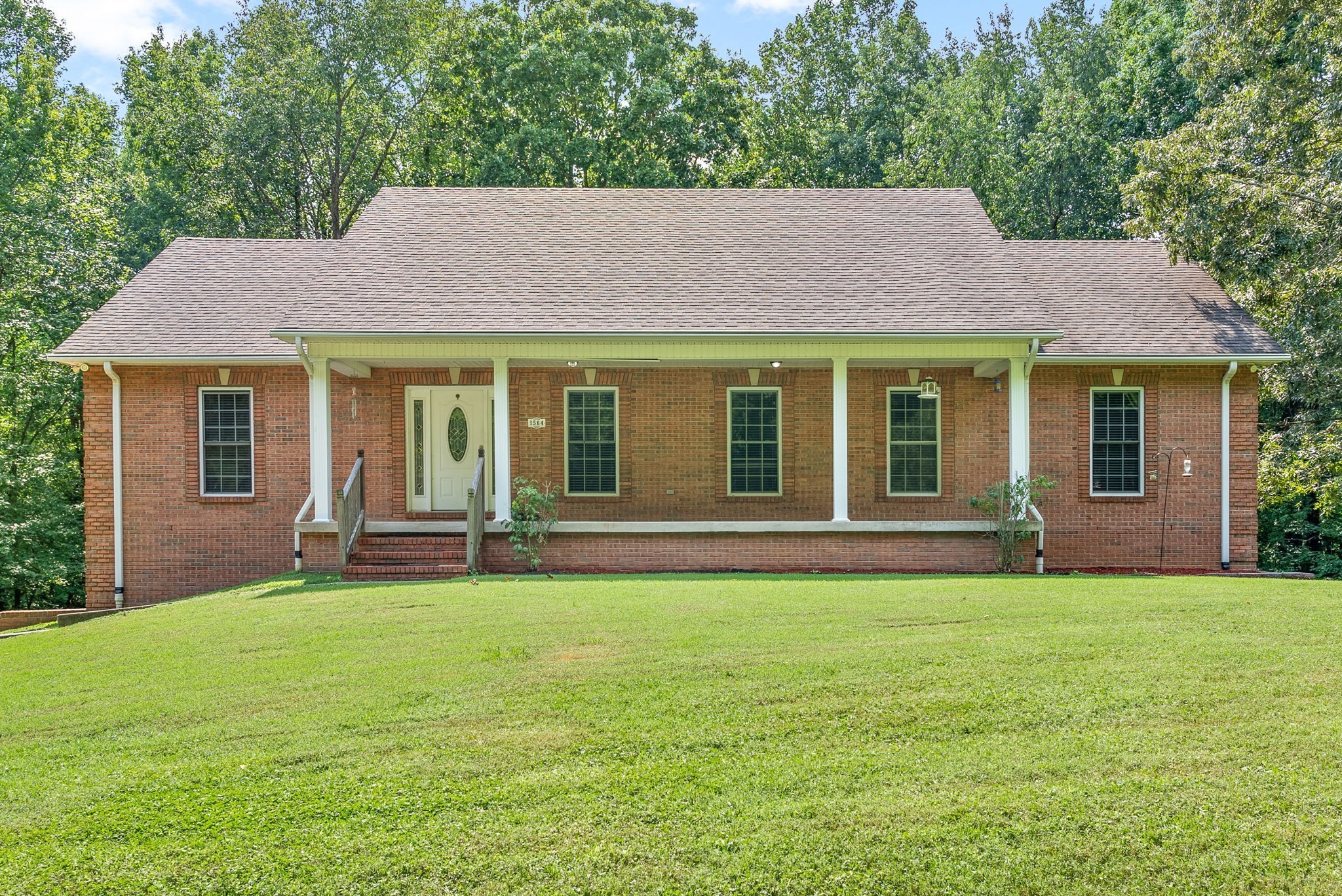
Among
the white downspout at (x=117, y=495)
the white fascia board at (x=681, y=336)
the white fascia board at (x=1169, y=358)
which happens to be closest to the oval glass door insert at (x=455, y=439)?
the white fascia board at (x=681, y=336)

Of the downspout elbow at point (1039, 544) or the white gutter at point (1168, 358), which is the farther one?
the white gutter at point (1168, 358)

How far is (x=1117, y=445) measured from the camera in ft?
50.4

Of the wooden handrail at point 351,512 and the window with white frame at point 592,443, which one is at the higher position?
the window with white frame at point 592,443

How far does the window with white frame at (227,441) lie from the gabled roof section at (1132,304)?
1265 centimetres

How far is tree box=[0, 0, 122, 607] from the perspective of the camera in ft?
63.4

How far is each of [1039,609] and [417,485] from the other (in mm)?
10470

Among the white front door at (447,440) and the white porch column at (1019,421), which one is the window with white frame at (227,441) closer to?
the white front door at (447,440)

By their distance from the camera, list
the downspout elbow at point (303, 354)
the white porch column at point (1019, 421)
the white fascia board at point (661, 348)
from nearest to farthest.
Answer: the downspout elbow at point (303, 354) → the white fascia board at point (661, 348) → the white porch column at point (1019, 421)

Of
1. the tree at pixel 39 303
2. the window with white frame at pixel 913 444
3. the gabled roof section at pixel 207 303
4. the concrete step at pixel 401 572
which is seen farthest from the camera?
the tree at pixel 39 303

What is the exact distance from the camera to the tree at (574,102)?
2692 cm

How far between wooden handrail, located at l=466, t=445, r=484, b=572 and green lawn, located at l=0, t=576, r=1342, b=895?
4.54 m

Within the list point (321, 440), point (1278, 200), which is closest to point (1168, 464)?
point (1278, 200)

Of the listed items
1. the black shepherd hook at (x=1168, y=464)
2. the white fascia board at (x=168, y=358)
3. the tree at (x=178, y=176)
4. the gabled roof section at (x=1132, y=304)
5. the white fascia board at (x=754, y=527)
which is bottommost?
the white fascia board at (x=754, y=527)

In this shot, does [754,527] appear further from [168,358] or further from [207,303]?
[207,303]
